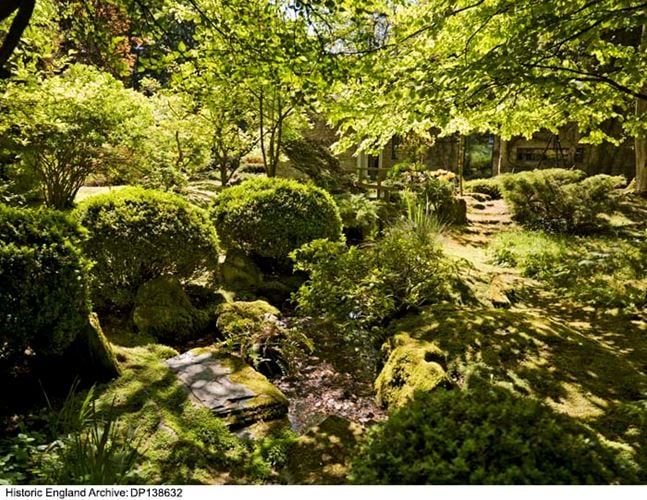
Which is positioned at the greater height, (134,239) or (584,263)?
(134,239)

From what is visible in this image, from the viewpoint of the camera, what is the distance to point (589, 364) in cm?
370

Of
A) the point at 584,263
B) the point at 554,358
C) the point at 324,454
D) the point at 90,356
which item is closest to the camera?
the point at 324,454

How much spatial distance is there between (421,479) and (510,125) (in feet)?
19.2

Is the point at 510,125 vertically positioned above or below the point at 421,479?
above

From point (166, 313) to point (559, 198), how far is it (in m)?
10.9

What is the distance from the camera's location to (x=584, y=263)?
7.32 metres

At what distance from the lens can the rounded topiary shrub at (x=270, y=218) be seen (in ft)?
22.3

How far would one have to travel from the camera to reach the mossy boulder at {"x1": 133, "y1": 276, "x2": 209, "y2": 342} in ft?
16.1

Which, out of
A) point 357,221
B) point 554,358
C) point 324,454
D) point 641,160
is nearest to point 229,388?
point 324,454

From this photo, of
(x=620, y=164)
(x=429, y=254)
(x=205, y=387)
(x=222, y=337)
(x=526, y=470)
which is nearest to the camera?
(x=526, y=470)

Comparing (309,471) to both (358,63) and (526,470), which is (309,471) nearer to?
(526,470)

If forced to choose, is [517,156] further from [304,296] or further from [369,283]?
[304,296]

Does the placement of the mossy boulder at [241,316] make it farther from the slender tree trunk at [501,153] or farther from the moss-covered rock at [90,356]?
the slender tree trunk at [501,153]

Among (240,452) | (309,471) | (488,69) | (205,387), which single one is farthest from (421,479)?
(488,69)
